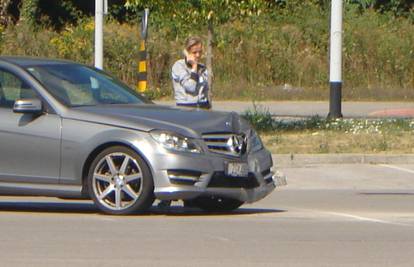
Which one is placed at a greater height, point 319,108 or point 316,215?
point 319,108

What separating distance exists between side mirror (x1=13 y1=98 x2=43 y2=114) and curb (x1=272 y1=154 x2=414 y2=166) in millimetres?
6182

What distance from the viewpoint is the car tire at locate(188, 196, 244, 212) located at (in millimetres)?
12312

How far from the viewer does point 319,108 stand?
29453mm

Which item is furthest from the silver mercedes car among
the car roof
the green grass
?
the green grass

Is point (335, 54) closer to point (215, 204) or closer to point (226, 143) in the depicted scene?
point (215, 204)

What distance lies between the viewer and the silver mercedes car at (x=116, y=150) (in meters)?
11.4

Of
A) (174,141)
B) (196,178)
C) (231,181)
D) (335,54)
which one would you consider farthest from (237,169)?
(335,54)

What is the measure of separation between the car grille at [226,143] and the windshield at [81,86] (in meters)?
1.30

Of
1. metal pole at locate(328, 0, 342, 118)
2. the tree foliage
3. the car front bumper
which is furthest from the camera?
metal pole at locate(328, 0, 342, 118)

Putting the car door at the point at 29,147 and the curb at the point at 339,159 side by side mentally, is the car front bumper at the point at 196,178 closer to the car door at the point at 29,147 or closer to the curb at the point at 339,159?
the car door at the point at 29,147

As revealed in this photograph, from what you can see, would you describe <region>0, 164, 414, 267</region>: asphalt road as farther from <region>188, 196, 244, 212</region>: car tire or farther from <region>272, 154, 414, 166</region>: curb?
<region>272, 154, 414, 166</region>: curb

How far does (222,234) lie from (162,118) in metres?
1.49

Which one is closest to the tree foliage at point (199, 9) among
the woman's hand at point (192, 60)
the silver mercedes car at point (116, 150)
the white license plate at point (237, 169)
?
the woman's hand at point (192, 60)

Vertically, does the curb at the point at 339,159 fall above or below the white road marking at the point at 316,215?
above
